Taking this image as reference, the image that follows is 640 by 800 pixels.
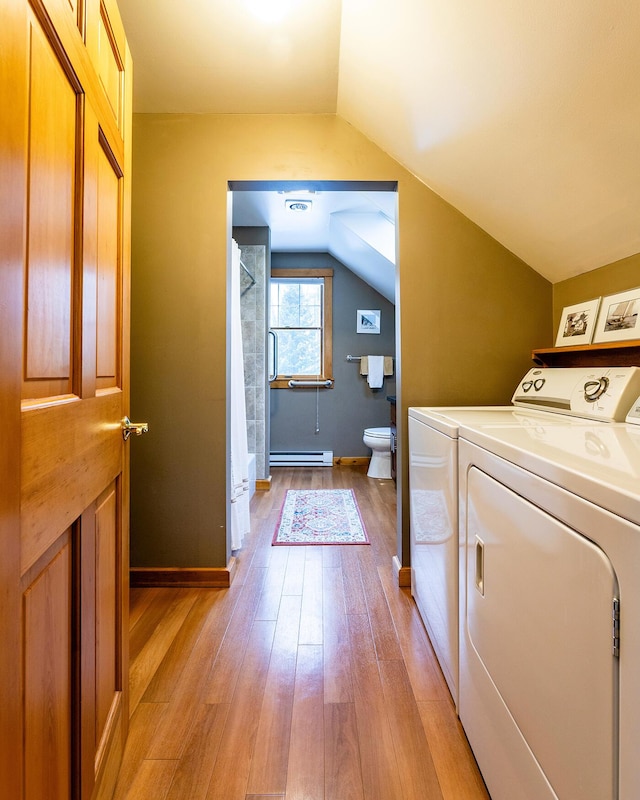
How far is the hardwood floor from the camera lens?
102 centimetres

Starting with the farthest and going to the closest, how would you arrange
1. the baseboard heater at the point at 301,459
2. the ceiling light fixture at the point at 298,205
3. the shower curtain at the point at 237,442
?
1. the baseboard heater at the point at 301,459
2. the ceiling light fixture at the point at 298,205
3. the shower curtain at the point at 237,442

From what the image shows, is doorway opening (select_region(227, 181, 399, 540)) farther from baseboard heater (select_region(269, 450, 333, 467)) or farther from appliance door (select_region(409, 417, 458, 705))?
appliance door (select_region(409, 417, 458, 705))

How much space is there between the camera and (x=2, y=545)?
18.7 inches

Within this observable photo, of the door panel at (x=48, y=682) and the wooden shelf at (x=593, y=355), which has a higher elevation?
the wooden shelf at (x=593, y=355)

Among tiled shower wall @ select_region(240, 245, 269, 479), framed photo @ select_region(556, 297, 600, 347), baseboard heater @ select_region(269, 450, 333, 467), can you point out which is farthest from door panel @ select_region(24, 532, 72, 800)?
baseboard heater @ select_region(269, 450, 333, 467)

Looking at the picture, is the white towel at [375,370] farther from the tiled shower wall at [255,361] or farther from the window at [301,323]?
the tiled shower wall at [255,361]

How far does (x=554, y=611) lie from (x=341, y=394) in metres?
4.11

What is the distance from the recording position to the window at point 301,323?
4730mm

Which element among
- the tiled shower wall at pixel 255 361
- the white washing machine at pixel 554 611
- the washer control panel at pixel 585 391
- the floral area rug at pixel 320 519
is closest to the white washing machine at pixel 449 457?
the washer control panel at pixel 585 391

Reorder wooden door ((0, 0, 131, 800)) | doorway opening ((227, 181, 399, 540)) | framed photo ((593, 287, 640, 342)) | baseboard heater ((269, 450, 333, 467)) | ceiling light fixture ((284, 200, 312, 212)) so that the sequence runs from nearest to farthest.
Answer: wooden door ((0, 0, 131, 800)) → framed photo ((593, 287, 640, 342)) → ceiling light fixture ((284, 200, 312, 212)) → doorway opening ((227, 181, 399, 540)) → baseboard heater ((269, 450, 333, 467))

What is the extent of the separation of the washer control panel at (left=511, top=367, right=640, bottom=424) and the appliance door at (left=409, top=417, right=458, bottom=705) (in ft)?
1.48

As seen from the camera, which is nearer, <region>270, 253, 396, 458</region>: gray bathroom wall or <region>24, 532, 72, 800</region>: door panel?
<region>24, 532, 72, 800</region>: door panel

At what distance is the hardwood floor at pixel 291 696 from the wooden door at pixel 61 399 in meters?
0.21

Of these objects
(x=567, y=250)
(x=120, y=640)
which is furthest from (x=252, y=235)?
(x=120, y=640)
